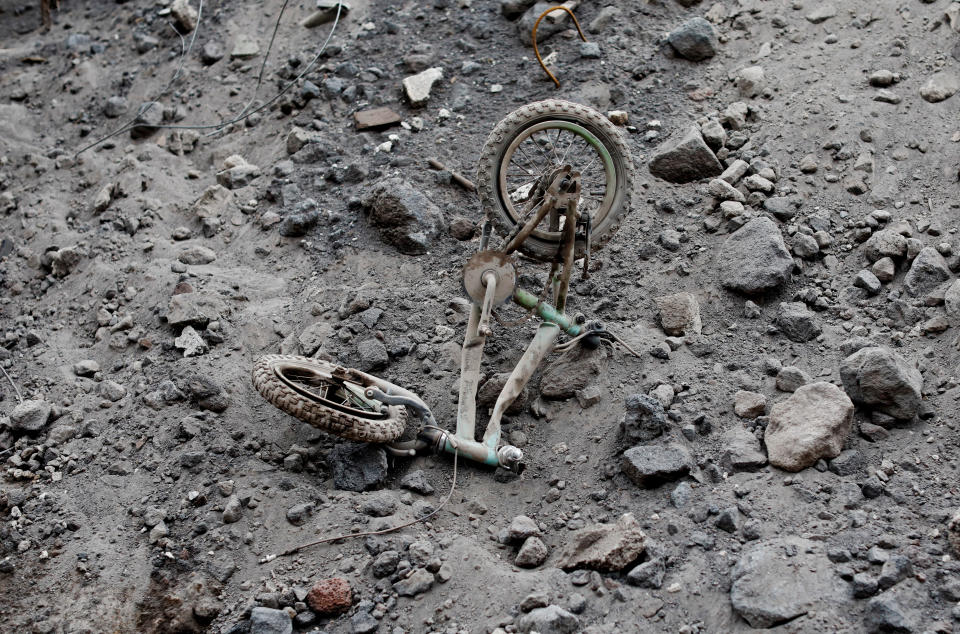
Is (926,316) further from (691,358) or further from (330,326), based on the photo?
(330,326)

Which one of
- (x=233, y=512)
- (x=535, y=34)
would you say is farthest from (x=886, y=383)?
(x=535, y=34)

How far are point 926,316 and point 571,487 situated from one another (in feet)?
7.38

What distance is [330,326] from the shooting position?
225 inches

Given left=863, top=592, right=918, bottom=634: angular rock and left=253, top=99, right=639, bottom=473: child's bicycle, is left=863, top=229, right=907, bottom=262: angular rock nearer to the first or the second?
left=253, top=99, right=639, bottom=473: child's bicycle

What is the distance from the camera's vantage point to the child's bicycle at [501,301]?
4742 millimetres

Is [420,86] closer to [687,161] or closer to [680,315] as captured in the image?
[687,161]

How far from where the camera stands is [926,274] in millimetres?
5000

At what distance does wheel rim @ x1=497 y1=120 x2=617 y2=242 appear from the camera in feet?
16.2

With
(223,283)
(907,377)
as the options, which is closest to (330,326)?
(223,283)

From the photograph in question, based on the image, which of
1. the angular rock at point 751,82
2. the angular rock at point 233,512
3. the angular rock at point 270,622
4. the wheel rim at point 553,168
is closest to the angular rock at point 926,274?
the wheel rim at point 553,168

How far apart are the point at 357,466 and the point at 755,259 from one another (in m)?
2.73

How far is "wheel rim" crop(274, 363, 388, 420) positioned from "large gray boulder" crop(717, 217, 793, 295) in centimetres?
233

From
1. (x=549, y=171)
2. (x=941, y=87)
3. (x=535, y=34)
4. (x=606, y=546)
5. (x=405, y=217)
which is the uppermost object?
(x=549, y=171)

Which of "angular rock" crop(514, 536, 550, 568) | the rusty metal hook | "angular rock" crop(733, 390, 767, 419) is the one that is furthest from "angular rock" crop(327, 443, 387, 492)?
the rusty metal hook
